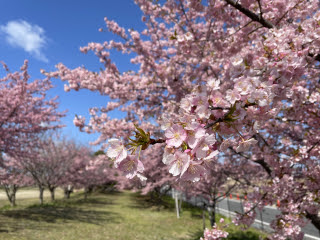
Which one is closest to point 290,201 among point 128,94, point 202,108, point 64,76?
point 202,108

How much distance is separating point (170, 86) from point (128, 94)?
177cm

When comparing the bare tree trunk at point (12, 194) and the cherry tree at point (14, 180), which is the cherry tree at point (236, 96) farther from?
the bare tree trunk at point (12, 194)

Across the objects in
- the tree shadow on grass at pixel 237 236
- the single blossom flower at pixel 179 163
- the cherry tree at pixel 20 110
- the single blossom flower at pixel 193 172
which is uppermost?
the cherry tree at pixel 20 110

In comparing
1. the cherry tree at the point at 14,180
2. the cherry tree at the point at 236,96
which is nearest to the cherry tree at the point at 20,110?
the cherry tree at the point at 236,96

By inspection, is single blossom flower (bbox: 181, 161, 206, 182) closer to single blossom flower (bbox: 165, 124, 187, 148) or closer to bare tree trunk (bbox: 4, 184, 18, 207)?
single blossom flower (bbox: 165, 124, 187, 148)

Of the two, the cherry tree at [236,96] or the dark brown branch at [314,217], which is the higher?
the cherry tree at [236,96]

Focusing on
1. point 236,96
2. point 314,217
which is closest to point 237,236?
point 314,217

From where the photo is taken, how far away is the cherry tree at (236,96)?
1171mm

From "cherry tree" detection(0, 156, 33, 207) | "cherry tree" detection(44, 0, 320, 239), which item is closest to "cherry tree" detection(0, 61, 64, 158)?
"cherry tree" detection(44, 0, 320, 239)

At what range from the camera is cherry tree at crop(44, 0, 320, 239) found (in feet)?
3.84

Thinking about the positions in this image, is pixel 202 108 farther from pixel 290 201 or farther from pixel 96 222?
pixel 96 222

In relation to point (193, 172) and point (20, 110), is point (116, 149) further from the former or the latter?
point (20, 110)

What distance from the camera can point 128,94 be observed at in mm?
7375

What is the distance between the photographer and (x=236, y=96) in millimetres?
1324
